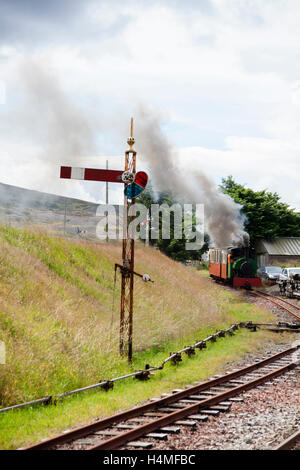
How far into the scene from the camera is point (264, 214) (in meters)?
49.8

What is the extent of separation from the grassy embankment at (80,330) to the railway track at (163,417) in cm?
48

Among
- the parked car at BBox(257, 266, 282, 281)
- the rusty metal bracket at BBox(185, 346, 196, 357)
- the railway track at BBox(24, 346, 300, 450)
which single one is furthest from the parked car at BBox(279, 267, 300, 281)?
the railway track at BBox(24, 346, 300, 450)

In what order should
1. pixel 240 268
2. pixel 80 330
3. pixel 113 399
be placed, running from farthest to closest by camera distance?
pixel 240 268
pixel 80 330
pixel 113 399

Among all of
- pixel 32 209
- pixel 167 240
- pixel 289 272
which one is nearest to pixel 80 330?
pixel 32 209

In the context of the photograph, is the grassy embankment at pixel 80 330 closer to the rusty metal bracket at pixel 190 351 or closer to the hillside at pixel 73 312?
the hillside at pixel 73 312

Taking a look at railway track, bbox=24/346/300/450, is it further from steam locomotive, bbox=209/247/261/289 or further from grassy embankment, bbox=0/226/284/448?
steam locomotive, bbox=209/247/261/289

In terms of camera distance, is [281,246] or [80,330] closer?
[80,330]

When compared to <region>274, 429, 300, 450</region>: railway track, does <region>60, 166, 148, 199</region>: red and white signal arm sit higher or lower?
higher

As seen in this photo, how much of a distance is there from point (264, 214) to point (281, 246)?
12.3 ft

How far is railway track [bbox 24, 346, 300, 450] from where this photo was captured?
243 inches

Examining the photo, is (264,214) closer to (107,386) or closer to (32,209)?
(32,209)

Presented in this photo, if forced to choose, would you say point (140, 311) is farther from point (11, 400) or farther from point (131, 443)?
point (131, 443)

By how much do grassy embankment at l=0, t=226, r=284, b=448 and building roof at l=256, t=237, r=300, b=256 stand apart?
27.0 meters

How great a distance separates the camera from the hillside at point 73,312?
916 centimetres
